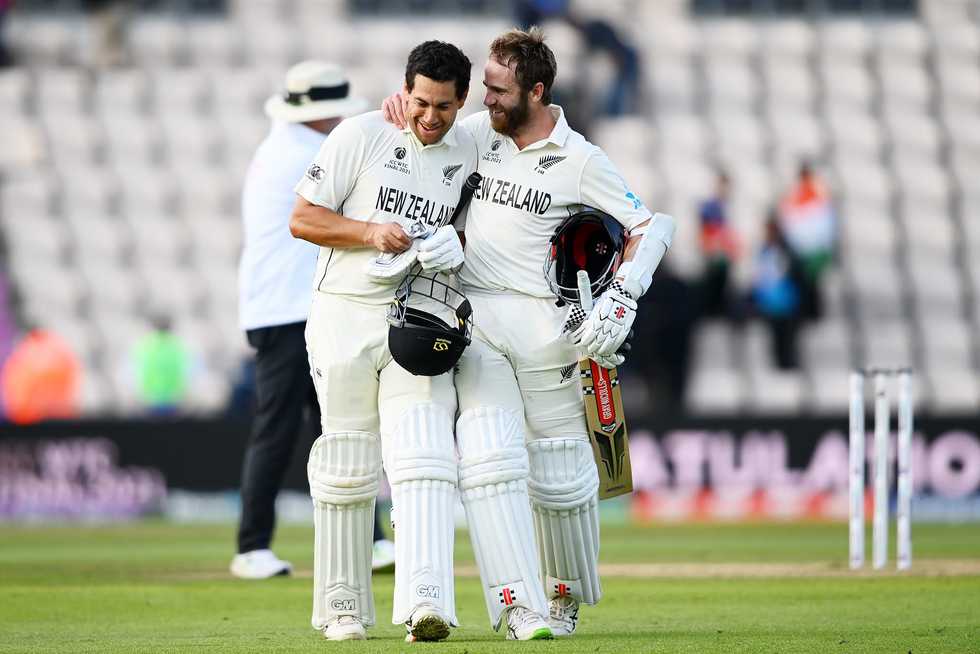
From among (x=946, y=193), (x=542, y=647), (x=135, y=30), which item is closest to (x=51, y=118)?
(x=135, y=30)

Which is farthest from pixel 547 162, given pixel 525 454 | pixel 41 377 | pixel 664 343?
pixel 41 377

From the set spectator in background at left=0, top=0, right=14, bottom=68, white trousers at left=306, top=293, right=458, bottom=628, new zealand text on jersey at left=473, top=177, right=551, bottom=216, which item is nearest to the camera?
white trousers at left=306, top=293, right=458, bottom=628

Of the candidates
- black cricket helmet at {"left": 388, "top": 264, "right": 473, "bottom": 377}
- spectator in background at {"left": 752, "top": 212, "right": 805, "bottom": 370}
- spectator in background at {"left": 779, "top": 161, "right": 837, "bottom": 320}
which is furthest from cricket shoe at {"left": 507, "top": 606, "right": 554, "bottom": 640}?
spectator in background at {"left": 779, "top": 161, "right": 837, "bottom": 320}

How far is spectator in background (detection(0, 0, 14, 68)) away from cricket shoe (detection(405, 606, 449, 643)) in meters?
15.6

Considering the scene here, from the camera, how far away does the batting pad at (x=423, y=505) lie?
5.36 metres

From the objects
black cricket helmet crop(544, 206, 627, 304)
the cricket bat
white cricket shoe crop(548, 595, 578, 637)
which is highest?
black cricket helmet crop(544, 206, 627, 304)

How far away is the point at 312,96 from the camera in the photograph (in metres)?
8.10

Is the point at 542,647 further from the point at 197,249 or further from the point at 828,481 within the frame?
the point at 197,249

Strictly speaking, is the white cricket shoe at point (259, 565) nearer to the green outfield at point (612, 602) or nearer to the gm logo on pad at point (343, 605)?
the green outfield at point (612, 602)

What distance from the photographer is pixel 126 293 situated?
17547mm

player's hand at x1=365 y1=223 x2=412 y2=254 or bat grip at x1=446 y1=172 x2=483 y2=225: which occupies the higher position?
bat grip at x1=446 y1=172 x2=483 y2=225

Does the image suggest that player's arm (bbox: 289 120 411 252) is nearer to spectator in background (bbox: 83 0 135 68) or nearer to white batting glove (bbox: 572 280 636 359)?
white batting glove (bbox: 572 280 636 359)

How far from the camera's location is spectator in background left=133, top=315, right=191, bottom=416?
1551 cm

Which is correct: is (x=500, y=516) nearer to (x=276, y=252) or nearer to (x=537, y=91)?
(x=537, y=91)
